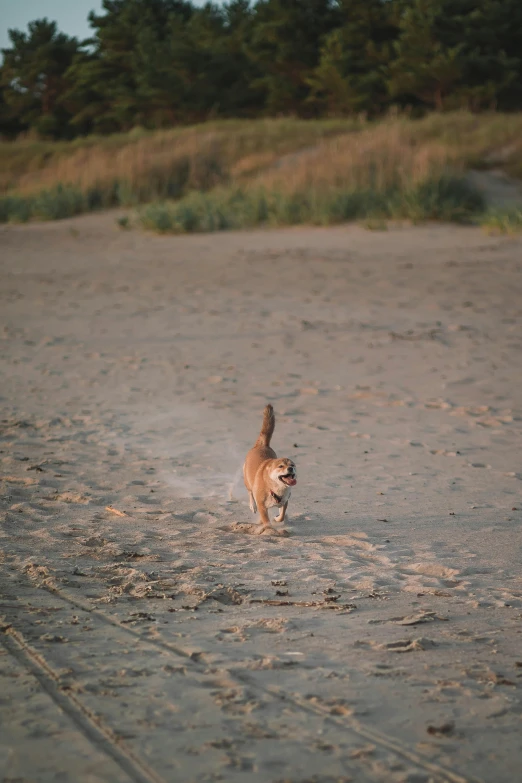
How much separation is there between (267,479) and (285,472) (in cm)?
27

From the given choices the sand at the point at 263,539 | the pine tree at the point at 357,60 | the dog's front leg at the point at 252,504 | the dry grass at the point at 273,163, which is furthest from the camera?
the pine tree at the point at 357,60

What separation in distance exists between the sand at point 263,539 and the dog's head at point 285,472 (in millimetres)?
358

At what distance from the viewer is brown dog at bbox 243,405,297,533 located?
17.5 ft

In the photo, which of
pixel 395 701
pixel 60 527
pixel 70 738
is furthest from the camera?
pixel 60 527

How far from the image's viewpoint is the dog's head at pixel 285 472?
530 cm

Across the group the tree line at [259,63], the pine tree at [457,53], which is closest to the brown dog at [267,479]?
the tree line at [259,63]

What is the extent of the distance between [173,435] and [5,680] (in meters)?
4.54

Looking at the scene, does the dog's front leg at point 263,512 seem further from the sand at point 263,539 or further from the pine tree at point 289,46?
the pine tree at point 289,46

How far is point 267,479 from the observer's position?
219 inches

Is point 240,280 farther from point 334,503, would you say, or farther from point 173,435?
point 334,503

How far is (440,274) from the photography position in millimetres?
13914

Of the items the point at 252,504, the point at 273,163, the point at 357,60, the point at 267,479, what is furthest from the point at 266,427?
the point at 357,60

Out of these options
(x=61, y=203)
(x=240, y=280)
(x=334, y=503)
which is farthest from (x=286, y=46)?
(x=334, y=503)

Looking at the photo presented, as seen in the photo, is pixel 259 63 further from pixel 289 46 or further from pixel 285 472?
pixel 285 472
